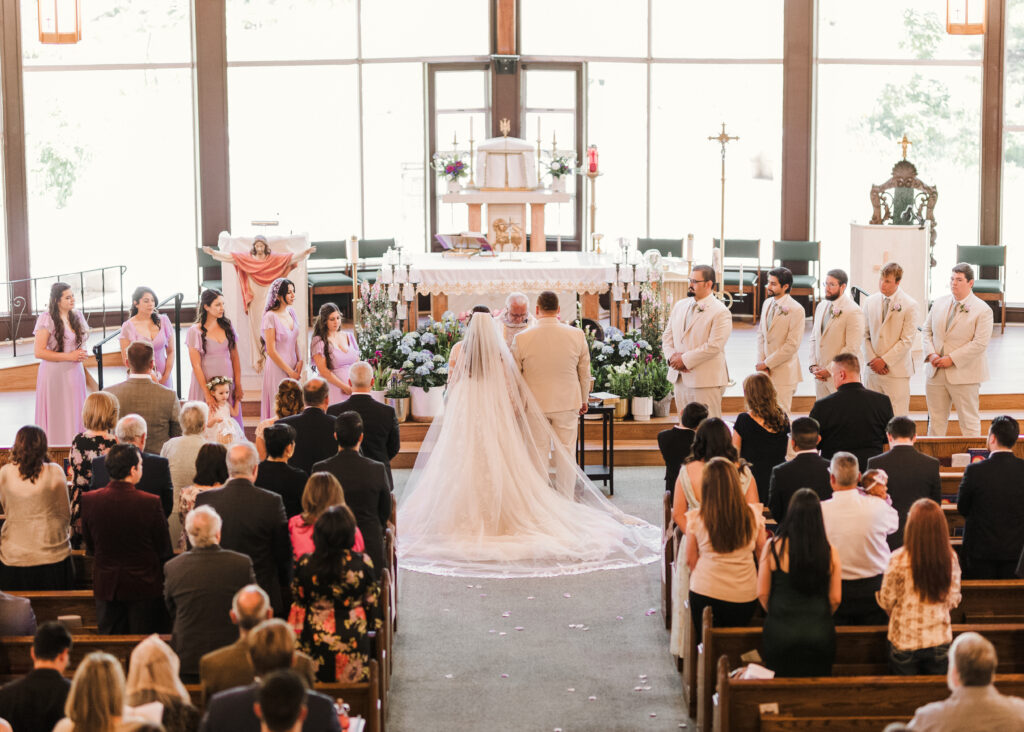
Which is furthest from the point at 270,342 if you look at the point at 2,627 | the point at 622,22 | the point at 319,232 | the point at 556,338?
the point at 622,22

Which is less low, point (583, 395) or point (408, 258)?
point (408, 258)

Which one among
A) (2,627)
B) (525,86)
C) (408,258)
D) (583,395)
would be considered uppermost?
(525,86)

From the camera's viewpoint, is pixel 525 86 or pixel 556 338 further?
pixel 525 86

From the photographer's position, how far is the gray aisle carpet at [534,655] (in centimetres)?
554

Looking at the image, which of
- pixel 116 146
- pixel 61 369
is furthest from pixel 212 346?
pixel 116 146

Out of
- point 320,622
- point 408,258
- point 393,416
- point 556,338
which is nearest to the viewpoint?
point 320,622

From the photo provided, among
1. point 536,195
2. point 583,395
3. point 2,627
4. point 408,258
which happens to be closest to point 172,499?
point 2,627

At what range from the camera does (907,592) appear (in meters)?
4.89

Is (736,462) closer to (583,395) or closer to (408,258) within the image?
(583,395)

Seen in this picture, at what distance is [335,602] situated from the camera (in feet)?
15.8

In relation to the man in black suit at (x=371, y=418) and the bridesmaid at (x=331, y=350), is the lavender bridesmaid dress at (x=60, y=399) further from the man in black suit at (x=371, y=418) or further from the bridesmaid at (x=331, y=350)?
the man in black suit at (x=371, y=418)

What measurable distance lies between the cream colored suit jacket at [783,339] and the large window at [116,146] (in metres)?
8.60

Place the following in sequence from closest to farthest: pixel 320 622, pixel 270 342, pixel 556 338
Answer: pixel 320 622, pixel 556 338, pixel 270 342

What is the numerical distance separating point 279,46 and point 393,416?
9.76 meters
